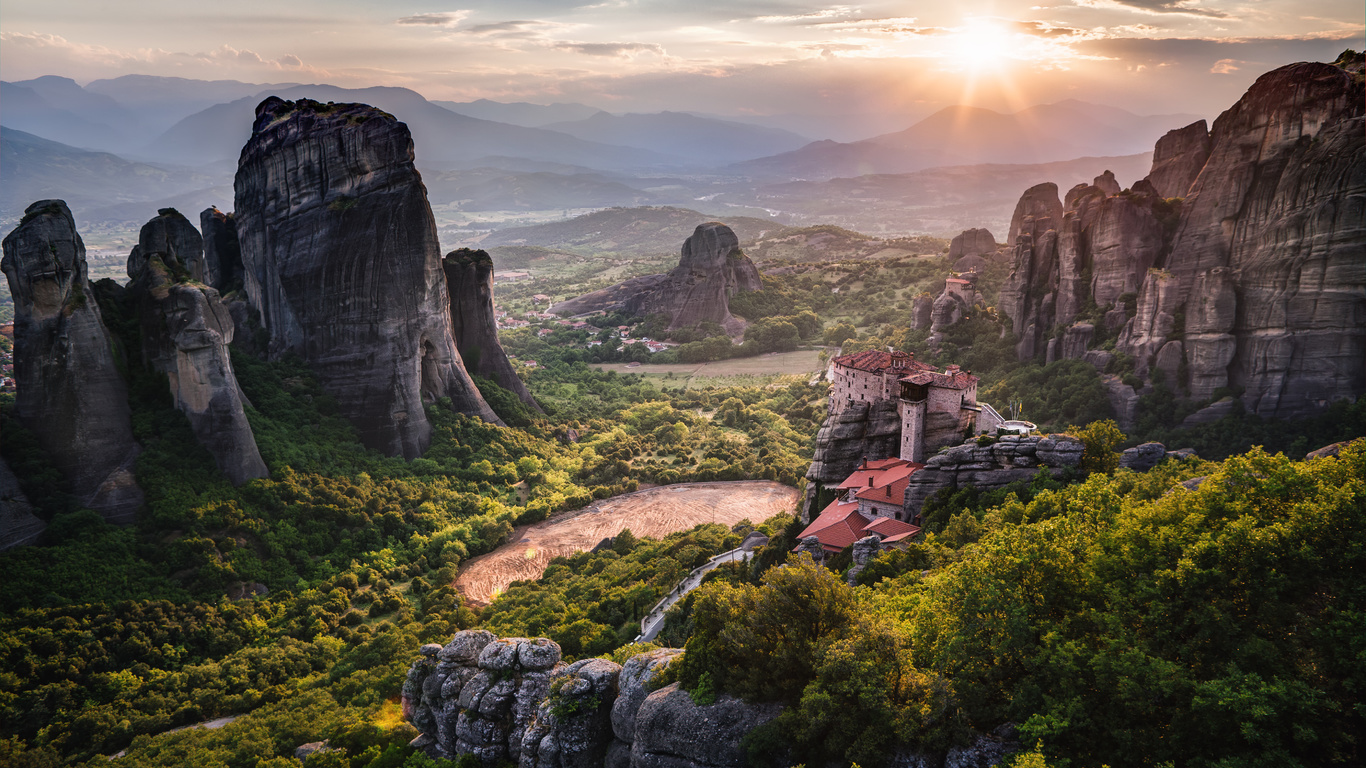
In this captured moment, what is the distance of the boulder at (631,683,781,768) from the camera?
1911 centimetres

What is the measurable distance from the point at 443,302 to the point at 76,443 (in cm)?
2565

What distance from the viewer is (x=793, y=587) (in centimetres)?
2089

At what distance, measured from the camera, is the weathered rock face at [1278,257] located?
151ft

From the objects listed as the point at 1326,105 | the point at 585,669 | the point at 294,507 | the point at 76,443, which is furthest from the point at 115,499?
the point at 1326,105

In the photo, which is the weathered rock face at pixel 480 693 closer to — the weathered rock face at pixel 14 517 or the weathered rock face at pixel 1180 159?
the weathered rock face at pixel 14 517

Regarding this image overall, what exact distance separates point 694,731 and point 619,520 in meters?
37.8

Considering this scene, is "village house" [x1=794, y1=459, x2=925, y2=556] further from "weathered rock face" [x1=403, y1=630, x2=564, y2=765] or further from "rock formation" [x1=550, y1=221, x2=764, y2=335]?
"rock formation" [x1=550, y1=221, x2=764, y2=335]

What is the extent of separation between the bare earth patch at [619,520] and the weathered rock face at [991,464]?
22.8 metres

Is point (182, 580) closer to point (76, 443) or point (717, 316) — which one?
point (76, 443)

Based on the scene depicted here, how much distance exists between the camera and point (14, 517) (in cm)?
3431

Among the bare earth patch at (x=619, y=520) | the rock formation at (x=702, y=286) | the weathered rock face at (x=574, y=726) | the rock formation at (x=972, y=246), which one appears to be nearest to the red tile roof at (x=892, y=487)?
the weathered rock face at (x=574, y=726)

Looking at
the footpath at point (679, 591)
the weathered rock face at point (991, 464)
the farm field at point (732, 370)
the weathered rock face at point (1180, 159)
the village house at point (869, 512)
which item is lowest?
the farm field at point (732, 370)

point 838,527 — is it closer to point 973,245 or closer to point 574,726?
point 574,726

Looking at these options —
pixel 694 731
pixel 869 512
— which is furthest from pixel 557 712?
pixel 869 512
